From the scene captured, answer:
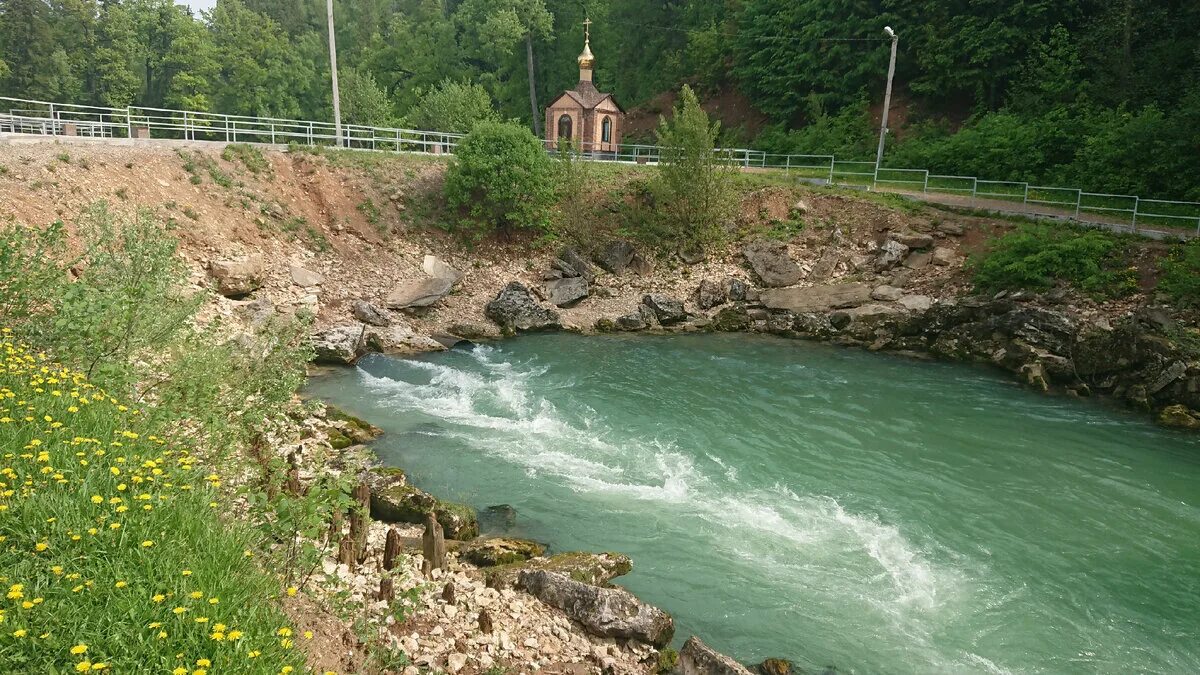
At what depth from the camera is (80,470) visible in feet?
22.9

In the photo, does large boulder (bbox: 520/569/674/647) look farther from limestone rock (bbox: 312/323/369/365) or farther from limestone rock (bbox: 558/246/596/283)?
limestone rock (bbox: 558/246/596/283)

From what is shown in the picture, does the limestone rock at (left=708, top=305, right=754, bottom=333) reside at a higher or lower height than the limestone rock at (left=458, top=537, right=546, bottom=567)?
higher

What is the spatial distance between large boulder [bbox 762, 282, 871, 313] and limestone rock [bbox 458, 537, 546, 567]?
1884 cm

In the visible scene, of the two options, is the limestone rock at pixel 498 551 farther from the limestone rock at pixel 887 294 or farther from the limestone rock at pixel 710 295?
the limestone rock at pixel 887 294

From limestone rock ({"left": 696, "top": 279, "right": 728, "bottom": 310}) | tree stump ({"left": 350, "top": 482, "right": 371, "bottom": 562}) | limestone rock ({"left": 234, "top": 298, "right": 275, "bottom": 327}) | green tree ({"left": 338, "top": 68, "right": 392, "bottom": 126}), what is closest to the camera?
tree stump ({"left": 350, "top": 482, "right": 371, "bottom": 562})

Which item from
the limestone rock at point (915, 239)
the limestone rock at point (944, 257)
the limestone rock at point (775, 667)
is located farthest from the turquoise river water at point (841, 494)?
the limestone rock at point (915, 239)

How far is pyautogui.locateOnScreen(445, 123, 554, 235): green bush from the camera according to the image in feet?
101

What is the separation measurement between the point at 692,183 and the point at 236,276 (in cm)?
1814

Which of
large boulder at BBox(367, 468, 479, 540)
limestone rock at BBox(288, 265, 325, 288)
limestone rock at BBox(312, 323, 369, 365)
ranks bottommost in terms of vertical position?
large boulder at BBox(367, 468, 479, 540)

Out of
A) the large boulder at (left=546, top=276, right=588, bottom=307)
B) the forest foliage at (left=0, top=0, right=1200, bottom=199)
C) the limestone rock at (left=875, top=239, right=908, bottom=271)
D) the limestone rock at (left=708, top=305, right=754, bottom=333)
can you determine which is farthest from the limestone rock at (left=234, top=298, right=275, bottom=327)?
the forest foliage at (left=0, top=0, right=1200, bottom=199)

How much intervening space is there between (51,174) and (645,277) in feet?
67.2

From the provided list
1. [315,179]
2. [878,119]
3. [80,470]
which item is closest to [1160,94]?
[878,119]

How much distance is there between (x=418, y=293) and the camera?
89.9ft

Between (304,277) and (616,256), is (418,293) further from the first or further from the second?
(616,256)
